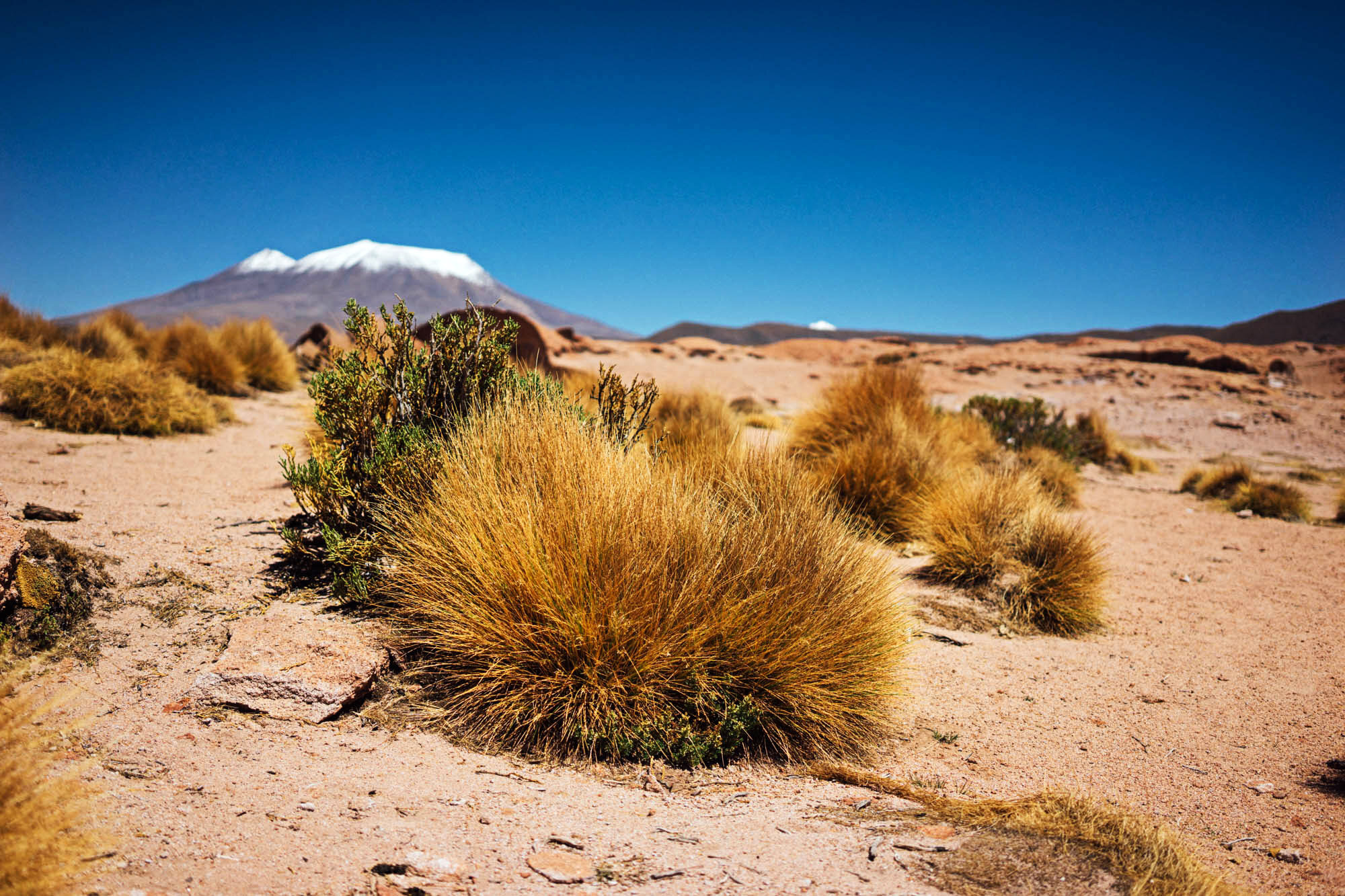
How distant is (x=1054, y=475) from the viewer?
824 cm

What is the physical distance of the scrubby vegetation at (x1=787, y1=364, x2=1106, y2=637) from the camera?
15.8 feet

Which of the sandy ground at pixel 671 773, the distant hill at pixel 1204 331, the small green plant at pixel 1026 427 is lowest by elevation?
the sandy ground at pixel 671 773

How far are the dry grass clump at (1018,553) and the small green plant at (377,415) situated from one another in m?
3.25

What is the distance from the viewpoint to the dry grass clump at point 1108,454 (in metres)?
10.9

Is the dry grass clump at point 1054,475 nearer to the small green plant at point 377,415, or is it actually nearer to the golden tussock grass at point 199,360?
the small green plant at point 377,415

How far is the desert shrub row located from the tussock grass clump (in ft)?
40.5

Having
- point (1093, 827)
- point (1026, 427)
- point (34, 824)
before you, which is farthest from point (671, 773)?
point (1026, 427)

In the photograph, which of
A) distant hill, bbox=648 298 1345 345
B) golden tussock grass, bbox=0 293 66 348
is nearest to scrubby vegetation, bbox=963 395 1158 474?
golden tussock grass, bbox=0 293 66 348

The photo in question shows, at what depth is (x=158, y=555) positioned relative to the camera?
12.2ft

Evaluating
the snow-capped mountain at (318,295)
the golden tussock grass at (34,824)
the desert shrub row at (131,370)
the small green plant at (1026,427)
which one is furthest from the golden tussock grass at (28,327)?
the snow-capped mountain at (318,295)

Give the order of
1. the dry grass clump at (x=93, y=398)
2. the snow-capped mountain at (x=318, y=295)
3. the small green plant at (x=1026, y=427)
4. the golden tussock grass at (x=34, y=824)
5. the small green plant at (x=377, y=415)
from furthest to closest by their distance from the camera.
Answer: the snow-capped mountain at (x=318, y=295), the small green plant at (x=1026, y=427), the dry grass clump at (x=93, y=398), the small green plant at (x=377, y=415), the golden tussock grass at (x=34, y=824)

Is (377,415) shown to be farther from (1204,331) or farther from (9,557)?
(1204,331)

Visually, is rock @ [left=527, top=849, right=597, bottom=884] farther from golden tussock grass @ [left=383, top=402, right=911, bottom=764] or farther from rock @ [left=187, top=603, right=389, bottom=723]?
rock @ [left=187, top=603, right=389, bottom=723]

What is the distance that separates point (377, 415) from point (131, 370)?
19.1 feet
